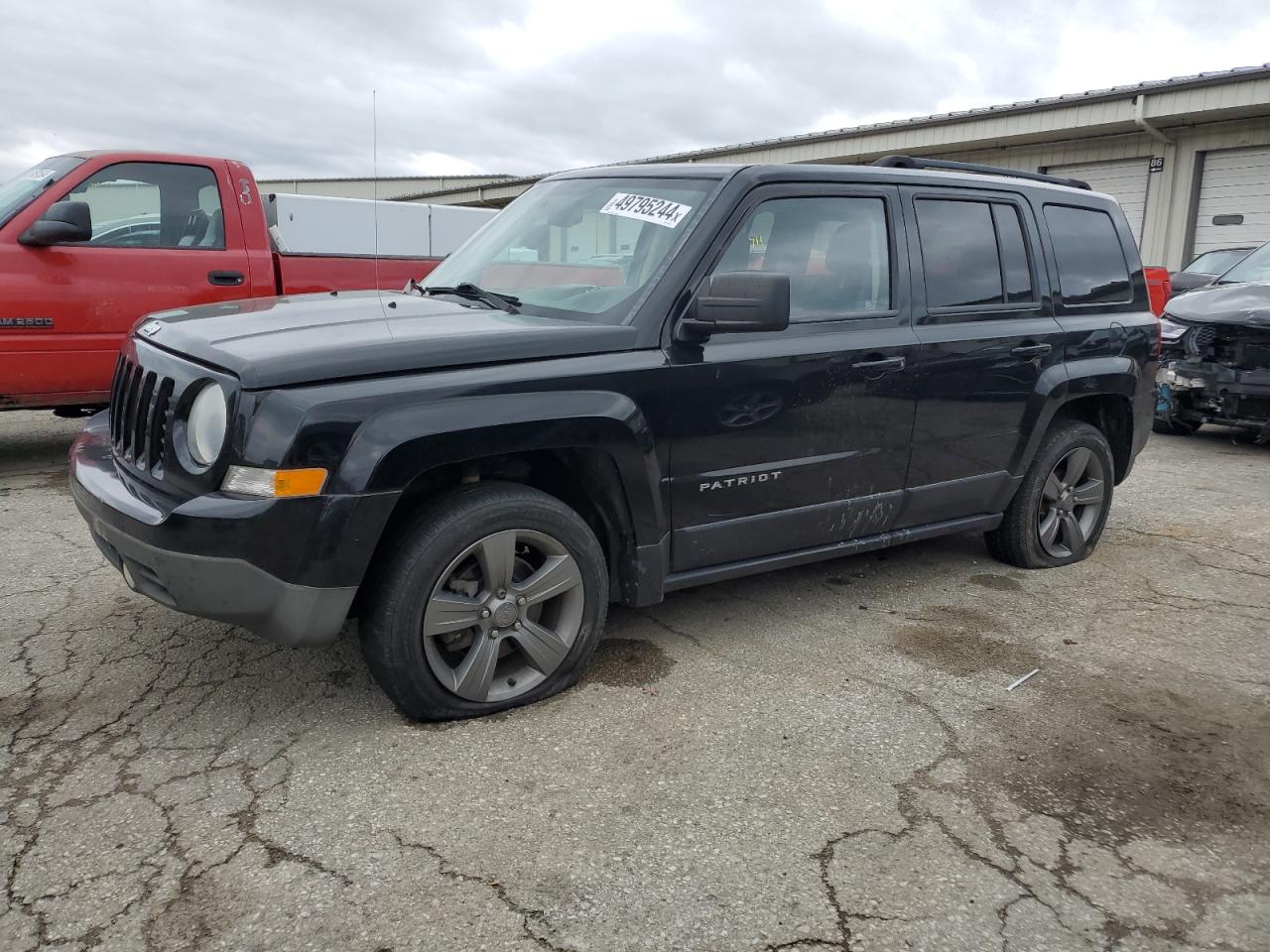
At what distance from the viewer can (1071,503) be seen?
485 cm

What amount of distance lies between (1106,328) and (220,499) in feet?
13.0

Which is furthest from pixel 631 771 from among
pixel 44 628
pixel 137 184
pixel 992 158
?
pixel 992 158

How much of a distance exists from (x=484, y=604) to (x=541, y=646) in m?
0.26

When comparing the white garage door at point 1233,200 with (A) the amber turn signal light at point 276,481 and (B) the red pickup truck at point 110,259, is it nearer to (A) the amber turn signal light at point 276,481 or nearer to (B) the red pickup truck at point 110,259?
(B) the red pickup truck at point 110,259

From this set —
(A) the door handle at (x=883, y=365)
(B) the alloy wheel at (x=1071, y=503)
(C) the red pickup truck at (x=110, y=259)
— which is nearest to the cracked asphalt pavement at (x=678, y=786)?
(B) the alloy wheel at (x=1071, y=503)

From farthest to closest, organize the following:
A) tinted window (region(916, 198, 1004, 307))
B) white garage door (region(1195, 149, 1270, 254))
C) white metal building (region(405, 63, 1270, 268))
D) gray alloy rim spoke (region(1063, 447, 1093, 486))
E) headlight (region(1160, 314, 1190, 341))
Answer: white garage door (region(1195, 149, 1270, 254)) < white metal building (region(405, 63, 1270, 268)) < headlight (region(1160, 314, 1190, 341)) < gray alloy rim spoke (region(1063, 447, 1093, 486)) < tinted window (region(916, 198, 1004, 307))

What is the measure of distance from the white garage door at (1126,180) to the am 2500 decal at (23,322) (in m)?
15.2

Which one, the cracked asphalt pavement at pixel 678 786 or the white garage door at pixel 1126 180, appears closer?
the cracked asphalt pavement at pixel 678 786

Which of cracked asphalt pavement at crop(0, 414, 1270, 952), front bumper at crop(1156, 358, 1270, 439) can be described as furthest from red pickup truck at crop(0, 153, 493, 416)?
front bumper at crop(1156, 358, 1270, 439)

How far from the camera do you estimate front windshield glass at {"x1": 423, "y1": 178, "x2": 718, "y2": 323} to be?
3424mm

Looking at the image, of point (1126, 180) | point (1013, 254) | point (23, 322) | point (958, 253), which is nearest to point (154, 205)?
point (23, 322)

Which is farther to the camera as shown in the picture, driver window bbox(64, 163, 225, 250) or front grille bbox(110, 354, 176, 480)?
driver window bbox(64, 163, 225, 250)

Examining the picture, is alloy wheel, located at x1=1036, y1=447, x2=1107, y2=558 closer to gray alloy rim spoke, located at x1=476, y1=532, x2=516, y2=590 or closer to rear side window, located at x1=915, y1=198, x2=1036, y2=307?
rear side window, located at x1=915, y1=198, x2=1036, y2=307

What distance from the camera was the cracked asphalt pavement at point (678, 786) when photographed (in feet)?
7.32
